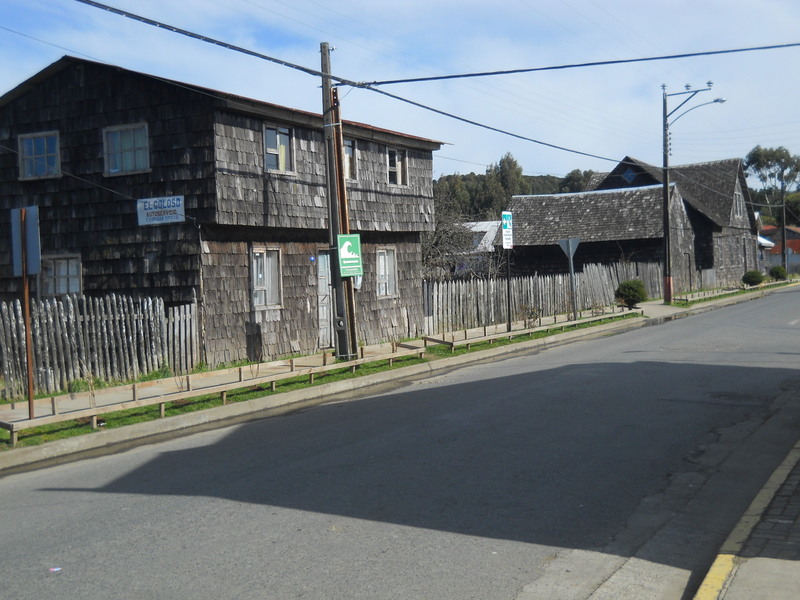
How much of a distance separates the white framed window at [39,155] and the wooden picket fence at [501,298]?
998cm

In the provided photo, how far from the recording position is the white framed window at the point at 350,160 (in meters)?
21.4

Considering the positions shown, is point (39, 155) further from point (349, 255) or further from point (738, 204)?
point (738, 204)

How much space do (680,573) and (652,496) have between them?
5.77 ft

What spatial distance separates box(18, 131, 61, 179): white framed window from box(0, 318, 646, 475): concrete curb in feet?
29.3

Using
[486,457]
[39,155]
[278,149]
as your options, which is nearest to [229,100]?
[278,149]

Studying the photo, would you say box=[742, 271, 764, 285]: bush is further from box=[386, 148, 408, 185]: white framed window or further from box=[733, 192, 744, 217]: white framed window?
box=[386, 148, 408, 185]: white framed window

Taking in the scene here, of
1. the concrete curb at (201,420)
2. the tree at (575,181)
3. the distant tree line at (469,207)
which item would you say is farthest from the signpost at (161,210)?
the tree at (575,181)

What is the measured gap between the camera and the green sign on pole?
16.9 m

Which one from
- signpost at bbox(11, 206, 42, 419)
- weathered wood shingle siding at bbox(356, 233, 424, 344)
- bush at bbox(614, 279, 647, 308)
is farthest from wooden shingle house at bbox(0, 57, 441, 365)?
bush at bbox(614, 279, 647, 308)

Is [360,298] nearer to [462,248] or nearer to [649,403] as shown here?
[649,403]

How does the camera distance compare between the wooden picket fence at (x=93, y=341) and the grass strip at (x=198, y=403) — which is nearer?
the grass strip at (x=198, y=403)

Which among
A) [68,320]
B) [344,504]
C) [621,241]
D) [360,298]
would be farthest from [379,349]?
[621,241]

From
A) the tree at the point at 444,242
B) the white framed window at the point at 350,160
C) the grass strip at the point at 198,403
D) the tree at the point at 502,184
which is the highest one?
the tree at the point at 502,184

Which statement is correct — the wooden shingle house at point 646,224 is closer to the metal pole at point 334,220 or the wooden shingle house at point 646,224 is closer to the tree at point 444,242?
→ the tree at point 444,242
